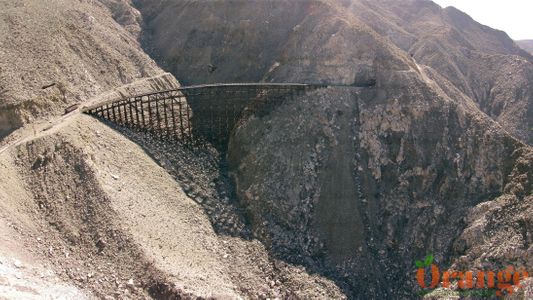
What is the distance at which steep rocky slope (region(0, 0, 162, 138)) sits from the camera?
3188cm

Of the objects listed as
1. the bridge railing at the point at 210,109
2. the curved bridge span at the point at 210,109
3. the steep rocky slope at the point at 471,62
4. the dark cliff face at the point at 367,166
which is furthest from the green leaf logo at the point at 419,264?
the steep rocky slope at the point at 471,62

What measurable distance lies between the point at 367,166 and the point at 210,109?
51.1 ft

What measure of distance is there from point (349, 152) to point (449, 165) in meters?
7.91

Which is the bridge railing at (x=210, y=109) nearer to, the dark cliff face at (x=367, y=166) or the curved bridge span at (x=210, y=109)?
the curved bridge span at (x=210, y=109)

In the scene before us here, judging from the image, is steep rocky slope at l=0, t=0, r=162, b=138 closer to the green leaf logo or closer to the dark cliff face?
the dark cliff face

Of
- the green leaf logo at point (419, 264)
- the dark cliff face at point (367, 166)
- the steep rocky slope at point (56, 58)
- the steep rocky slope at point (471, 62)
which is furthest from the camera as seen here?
the steep rocky slope at point (471, 62)

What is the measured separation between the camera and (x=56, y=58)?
36.3m

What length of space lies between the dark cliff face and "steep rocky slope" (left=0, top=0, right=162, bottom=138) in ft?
34.8

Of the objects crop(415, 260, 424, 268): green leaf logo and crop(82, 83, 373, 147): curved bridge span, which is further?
crop(82, 83, 373, 147): curved bridge span

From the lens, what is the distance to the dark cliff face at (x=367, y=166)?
28.5m

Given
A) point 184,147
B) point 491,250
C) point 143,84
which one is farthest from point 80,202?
point 491,250

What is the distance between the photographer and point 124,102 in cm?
3412

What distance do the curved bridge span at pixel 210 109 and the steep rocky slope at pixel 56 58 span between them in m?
4.13

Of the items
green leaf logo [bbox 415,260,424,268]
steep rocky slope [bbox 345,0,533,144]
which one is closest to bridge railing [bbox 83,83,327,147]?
green leaf logo [bbox 415,260,424,268]
